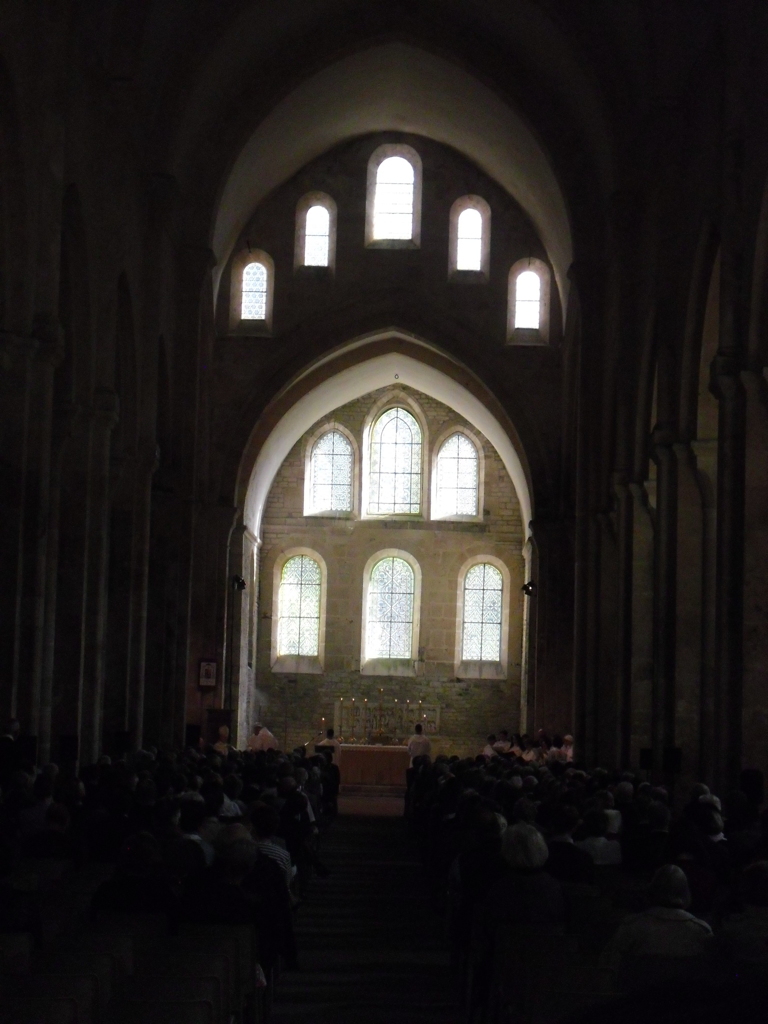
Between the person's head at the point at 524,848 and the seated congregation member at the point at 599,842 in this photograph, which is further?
the seated congregation member at the point at 599,842

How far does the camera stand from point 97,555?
66.8ft

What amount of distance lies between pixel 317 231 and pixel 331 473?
848 cm

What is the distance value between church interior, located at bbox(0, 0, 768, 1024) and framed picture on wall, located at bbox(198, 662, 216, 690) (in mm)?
230

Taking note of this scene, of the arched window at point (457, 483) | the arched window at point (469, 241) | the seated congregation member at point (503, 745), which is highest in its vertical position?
the arched window at point (469, 241)

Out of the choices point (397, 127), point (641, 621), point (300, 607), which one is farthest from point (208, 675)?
point (397, 127)

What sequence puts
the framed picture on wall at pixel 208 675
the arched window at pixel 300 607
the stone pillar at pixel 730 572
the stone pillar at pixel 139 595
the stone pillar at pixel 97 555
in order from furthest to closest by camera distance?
the arched window at pixel 300 607, the framed picture on wall at pixel 208 675, the stone pillar at pixel 139 595, the stone pillar at pixel 97 555, the stone pillar at pixel 730 572

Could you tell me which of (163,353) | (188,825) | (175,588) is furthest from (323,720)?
(188,825)

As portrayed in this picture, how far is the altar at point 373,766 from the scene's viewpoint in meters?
34.2

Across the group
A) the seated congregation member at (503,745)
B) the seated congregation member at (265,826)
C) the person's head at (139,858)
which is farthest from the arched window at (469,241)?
the person's head at (139,858)

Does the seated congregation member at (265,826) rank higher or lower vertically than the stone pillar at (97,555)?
lower

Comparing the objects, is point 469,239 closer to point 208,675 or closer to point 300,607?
point 300,607

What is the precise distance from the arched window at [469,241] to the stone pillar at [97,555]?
15095mm

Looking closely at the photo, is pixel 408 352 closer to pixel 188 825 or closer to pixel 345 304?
pixel 345 304

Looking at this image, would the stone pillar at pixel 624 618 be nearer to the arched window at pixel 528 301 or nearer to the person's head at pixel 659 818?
the arched window at pixel 528 301
